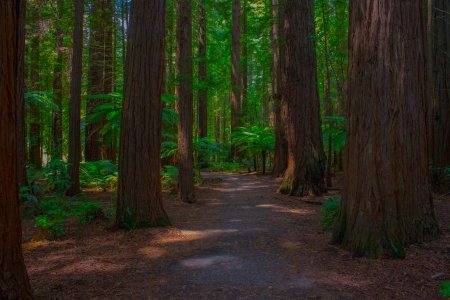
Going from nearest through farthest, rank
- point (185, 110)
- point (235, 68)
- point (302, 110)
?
point (185, 110)
point (302, 110)
point (235, 68)

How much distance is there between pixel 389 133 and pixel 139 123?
423 centimetres

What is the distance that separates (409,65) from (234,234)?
3897 millimetres

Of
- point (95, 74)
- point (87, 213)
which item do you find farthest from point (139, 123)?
point (95, 74)

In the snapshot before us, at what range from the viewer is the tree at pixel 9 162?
8.45ft

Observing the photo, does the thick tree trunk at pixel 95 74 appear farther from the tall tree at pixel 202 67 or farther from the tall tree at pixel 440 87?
the tall tree at pixel 440 87

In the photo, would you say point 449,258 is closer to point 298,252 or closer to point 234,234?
point 298,252

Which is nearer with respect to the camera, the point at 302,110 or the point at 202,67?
the point at 302,110

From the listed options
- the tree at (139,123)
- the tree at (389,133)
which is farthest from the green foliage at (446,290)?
the tree at (139,123)

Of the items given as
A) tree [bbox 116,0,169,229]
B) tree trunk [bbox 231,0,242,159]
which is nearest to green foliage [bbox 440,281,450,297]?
tree [bbox 116,0,169,229]

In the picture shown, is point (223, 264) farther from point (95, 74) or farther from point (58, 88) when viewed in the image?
point (58, 88)

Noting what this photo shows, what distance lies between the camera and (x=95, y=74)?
45.0ft

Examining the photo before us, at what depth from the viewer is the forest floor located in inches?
140

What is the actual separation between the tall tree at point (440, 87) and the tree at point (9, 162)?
30.6 ft

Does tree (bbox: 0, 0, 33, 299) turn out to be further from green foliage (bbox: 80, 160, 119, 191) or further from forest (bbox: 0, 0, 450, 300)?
green foliage (bbox: 80, 160, 119, 191)
